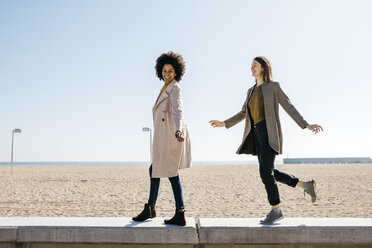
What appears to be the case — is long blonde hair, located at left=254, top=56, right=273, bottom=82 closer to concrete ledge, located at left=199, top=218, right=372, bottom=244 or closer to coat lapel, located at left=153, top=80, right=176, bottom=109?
coat lapel, located at left=153, top=80, right=176, bottom=109

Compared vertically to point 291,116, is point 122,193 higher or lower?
lower

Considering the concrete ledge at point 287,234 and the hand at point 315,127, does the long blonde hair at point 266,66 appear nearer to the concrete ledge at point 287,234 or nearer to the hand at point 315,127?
the hand at point 315,127

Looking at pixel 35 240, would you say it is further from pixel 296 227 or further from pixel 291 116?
pixel 291 116

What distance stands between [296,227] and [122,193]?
12.0m

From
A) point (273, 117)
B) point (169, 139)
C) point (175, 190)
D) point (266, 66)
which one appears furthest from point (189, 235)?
point (266, 66)

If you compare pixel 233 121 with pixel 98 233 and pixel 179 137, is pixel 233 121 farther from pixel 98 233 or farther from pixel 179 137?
pixel 98 233

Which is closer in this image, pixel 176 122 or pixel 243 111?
pixel 176 122

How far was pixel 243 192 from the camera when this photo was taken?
1483 centimetres

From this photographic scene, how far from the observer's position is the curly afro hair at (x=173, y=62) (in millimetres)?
3832

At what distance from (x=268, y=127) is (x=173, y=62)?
119 cm

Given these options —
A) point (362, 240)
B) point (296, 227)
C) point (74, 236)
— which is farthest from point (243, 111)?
point (74, 236)

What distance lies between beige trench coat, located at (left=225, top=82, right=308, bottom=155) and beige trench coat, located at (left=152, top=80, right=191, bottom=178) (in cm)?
65

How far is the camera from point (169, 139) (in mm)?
3605

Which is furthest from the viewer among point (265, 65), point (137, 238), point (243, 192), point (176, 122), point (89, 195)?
point (243, 192)
